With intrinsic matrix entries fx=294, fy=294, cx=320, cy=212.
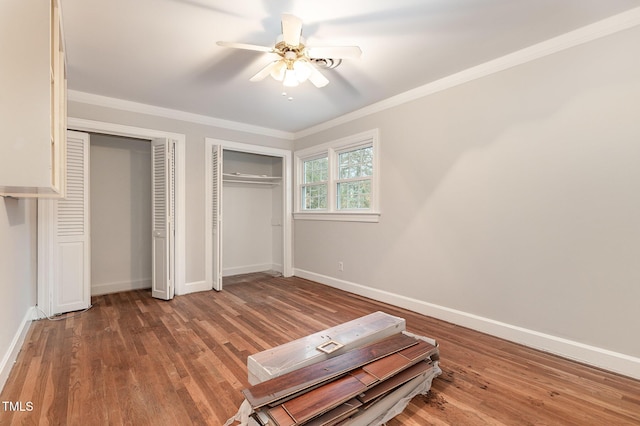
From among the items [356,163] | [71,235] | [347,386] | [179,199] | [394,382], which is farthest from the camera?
[356,163]

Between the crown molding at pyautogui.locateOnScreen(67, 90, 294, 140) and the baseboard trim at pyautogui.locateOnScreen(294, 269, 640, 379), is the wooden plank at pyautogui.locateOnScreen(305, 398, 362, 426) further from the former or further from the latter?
the crown molding at pyautogui.locateOnScreen(67, 90, 294, 140)

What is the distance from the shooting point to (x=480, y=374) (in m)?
2.21

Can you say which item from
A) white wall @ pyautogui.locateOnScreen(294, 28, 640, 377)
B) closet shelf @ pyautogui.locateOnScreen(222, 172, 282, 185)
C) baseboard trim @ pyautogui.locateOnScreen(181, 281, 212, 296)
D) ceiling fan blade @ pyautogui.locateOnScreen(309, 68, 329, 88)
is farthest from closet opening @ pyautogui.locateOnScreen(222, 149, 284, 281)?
ceiling fan blade @ pyautogui.locateOnScreen(309, 68, 329, 88)

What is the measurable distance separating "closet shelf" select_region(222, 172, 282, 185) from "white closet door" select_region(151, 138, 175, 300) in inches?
43.1

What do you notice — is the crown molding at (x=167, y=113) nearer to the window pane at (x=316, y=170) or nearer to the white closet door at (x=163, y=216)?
the white closet door at (x=163, y=216)

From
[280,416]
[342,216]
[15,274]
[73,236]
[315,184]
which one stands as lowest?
[280,416]

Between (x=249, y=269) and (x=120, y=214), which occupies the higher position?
(x=120, y=214)

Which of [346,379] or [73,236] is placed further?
[73,236]

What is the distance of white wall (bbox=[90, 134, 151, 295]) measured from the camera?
439 centimetres

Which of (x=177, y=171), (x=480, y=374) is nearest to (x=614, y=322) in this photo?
(x=480, y=374)

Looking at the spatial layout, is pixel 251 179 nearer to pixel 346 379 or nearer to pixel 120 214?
pixel 120 214

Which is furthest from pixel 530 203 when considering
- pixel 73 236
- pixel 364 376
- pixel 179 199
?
pixel 73 236

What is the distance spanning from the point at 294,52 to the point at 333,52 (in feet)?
1.03

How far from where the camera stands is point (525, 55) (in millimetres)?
2650
